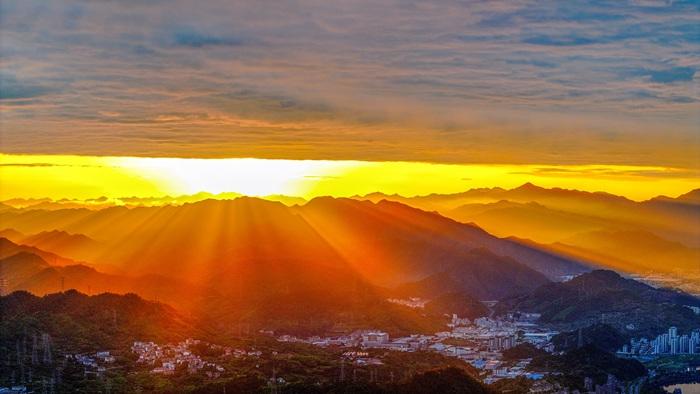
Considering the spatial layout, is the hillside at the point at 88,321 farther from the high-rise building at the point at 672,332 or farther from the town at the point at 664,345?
Result: the high-rise building at the point at 672,332

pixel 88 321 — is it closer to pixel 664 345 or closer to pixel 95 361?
pixel 95 361

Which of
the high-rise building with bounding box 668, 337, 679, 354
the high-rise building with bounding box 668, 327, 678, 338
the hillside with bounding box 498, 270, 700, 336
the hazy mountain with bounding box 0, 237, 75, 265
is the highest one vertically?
the hazy mountain with bounding box 0, 237, 75, 265

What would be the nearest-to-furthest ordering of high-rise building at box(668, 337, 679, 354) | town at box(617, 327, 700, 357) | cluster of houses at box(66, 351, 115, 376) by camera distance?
cluster of houses at box(66, 351, 115, 376)
town at box(617, 327, 700, 357)
high-rise building at box(668, 337, 679, 354)

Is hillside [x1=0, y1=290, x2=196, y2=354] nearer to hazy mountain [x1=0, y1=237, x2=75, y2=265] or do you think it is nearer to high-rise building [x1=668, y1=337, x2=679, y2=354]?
high-rise building [x1=668, y1=337, x2=679, y2=354]

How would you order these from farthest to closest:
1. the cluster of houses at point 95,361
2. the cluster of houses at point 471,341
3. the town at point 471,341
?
the cluster of houses at point 471,341
the town at point 471,341
the cluster of houses at point 95,361

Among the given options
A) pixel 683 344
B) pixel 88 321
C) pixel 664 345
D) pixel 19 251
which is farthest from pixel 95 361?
pixel 19 251

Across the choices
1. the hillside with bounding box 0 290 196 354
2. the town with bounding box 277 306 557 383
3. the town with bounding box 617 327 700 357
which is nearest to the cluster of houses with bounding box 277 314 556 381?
the town with bounding box 277 306 557 383

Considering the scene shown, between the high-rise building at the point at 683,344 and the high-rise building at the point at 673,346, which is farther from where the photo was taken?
the high-rise building at the point at 683,344

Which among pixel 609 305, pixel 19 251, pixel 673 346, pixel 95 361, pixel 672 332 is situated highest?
pixel 19 251

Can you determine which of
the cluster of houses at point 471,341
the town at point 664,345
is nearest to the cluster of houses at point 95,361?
the cluster of houses at point 471,341

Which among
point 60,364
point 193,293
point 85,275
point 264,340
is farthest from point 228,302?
point 60,364

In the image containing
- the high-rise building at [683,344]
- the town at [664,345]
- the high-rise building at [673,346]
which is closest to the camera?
the town at [664,345]

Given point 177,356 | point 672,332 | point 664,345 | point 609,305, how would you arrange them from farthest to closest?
point 609,305 → point 672,332 → point 664,345 → point 177,356
